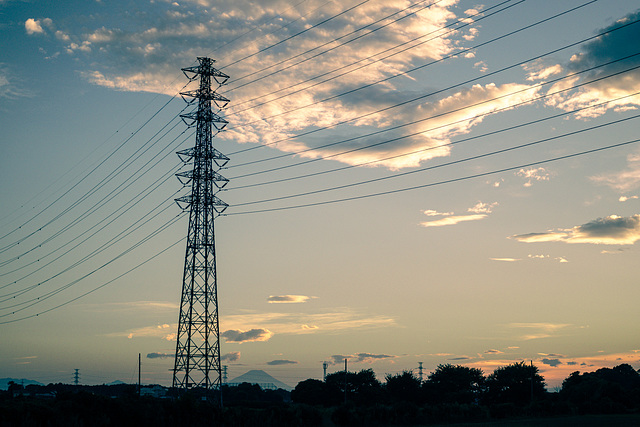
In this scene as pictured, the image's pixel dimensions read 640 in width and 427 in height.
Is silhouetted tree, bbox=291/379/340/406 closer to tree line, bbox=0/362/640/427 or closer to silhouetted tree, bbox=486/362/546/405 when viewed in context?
tree line, bbox=0/362/640/427

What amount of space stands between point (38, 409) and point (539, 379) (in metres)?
116

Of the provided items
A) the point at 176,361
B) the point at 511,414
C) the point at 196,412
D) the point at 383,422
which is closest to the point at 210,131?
the point at 176,361

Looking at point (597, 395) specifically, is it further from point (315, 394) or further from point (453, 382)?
point (315, 394)

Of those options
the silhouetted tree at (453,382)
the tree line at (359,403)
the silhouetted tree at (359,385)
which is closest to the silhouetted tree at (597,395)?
the tree line at (359,403)

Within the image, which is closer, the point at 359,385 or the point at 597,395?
the point at 597,395

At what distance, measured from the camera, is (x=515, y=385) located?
132 metres

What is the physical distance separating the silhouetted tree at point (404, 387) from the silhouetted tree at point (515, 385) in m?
15.9

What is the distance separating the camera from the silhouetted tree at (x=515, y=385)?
131 meters

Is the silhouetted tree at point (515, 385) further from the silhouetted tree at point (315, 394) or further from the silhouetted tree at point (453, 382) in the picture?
the silhouetted tree at point (315, 394)

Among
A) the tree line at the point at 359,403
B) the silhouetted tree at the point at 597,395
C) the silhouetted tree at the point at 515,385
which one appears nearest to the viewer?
the tree line at the point at 359,403

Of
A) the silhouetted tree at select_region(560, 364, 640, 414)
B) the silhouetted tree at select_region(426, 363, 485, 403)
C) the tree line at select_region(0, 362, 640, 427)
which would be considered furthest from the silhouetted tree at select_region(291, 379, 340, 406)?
the silhouetted tree at select_region(560, 364, 640, 414)

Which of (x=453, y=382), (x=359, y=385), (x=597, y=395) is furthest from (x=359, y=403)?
(x=597, y=395)

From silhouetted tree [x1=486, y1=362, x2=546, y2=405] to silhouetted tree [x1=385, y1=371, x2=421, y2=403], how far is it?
1590cm

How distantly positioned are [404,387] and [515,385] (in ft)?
80.3
